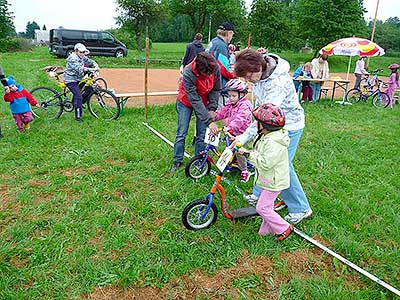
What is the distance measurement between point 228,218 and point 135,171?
1.59 m

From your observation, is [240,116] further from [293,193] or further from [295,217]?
[295,217]

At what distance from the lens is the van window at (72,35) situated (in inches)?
779

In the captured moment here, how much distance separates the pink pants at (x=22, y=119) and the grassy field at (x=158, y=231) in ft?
1.70

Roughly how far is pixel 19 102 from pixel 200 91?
132 inches

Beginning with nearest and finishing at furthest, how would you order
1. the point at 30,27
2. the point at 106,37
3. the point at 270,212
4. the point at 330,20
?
the point at 270,212 → the point at 106,37 → the point at 330,20 → the point at 30,27

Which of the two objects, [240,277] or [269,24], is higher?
[269,24]

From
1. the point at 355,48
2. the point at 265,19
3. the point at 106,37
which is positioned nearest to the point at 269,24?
the point at 265,19

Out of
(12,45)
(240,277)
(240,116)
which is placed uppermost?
(12,45)

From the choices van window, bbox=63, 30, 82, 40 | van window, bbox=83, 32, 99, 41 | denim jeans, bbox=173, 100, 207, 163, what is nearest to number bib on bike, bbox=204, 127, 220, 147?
denim jeans, bbox=173, 100, 207, 163

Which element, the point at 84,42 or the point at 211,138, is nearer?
the point at 211,138

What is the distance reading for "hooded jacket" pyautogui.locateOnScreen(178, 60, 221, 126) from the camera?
3706 millimetres

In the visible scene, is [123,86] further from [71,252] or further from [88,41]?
[88,41]

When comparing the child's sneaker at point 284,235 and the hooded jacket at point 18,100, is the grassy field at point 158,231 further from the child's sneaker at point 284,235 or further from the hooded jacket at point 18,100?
the hooded jacket at point 18,100

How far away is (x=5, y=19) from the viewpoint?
1097 inches
